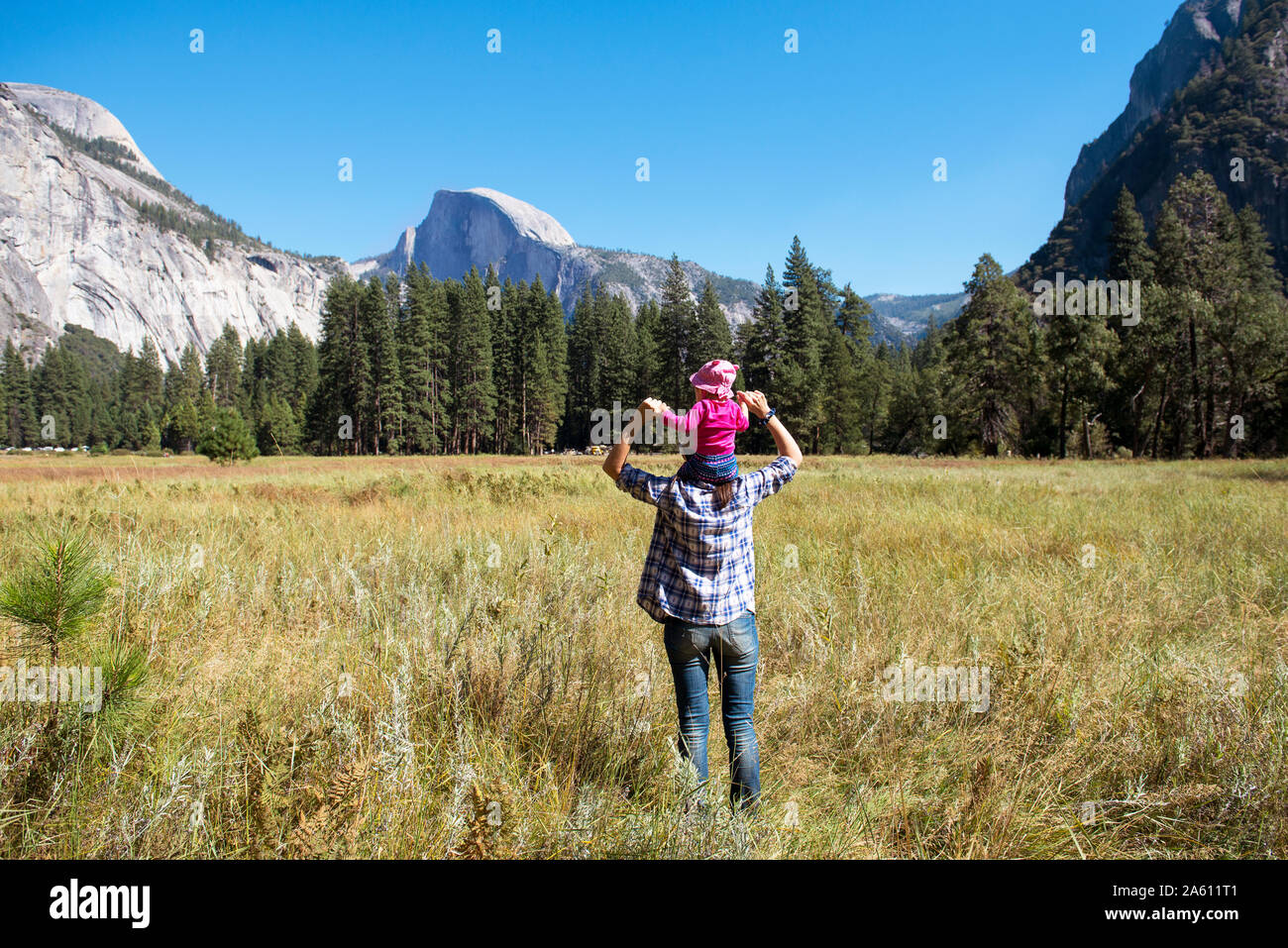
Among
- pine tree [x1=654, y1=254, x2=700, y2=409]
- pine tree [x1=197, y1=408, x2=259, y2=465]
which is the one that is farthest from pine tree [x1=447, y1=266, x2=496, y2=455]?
pine tree [x1=197, y1=408, x2=259, y2=465]

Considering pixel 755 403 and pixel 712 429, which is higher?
pixel 755 403

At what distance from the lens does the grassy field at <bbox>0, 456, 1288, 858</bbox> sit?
6.93 feet

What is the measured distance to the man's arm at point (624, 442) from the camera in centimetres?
241

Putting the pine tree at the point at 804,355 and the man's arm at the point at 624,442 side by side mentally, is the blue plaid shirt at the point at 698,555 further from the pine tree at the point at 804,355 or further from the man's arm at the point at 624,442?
the pine tree at the point at 804,355

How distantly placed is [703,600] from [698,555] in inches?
7.3

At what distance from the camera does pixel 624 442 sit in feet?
7.88

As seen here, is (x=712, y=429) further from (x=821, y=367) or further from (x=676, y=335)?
(x=676, y=335)

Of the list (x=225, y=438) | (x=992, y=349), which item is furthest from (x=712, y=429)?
(x=992, y=349)

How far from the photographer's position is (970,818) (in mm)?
2428

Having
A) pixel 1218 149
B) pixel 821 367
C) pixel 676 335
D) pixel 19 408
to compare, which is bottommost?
pixel 821 367

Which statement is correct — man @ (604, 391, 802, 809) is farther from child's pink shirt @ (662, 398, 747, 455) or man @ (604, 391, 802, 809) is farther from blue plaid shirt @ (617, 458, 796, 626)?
child's pink shirt @ (662, 398, 747, 455)

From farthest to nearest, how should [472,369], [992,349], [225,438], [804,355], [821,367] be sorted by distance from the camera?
[472,369] < [821,367] < [804,355] < [992,349] < [225,438]
